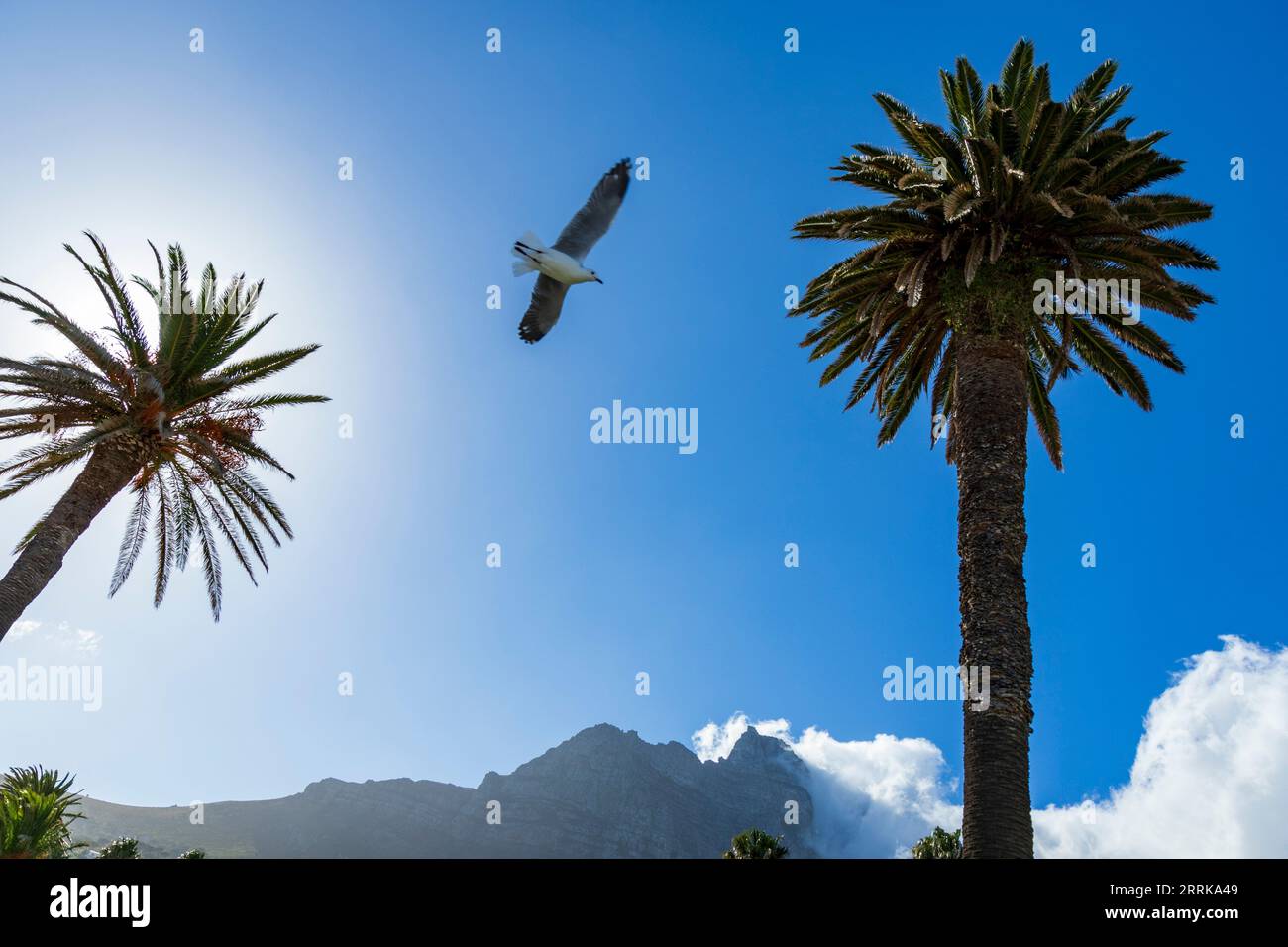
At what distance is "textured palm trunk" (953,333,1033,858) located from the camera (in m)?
11.5

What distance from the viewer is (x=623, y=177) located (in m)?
16.2

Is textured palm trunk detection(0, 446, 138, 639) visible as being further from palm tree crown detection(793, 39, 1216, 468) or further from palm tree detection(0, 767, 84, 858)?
palm tree crown detection(793, 39, 1216, 468)

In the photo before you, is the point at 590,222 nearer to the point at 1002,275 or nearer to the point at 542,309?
the point at 542,309

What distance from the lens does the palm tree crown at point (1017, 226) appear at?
1444cm

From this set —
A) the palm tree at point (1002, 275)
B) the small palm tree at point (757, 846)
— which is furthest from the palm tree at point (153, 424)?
the small palm tree at point (757, 846)

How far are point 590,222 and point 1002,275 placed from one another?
710 centimetres

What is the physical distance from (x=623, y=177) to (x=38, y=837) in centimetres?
2060

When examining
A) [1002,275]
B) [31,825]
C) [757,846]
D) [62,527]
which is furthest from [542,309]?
[757,846]

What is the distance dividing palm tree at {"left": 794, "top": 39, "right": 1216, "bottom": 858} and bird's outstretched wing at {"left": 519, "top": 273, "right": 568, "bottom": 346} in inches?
189

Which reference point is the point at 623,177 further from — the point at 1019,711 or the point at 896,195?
the point at 1019,711

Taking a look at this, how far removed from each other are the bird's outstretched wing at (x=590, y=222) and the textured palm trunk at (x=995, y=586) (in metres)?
6.50

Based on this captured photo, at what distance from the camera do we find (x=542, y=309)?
55.1ft

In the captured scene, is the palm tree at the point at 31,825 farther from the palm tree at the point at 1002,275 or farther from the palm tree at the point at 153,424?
the palm tree at the point at 1002,275
